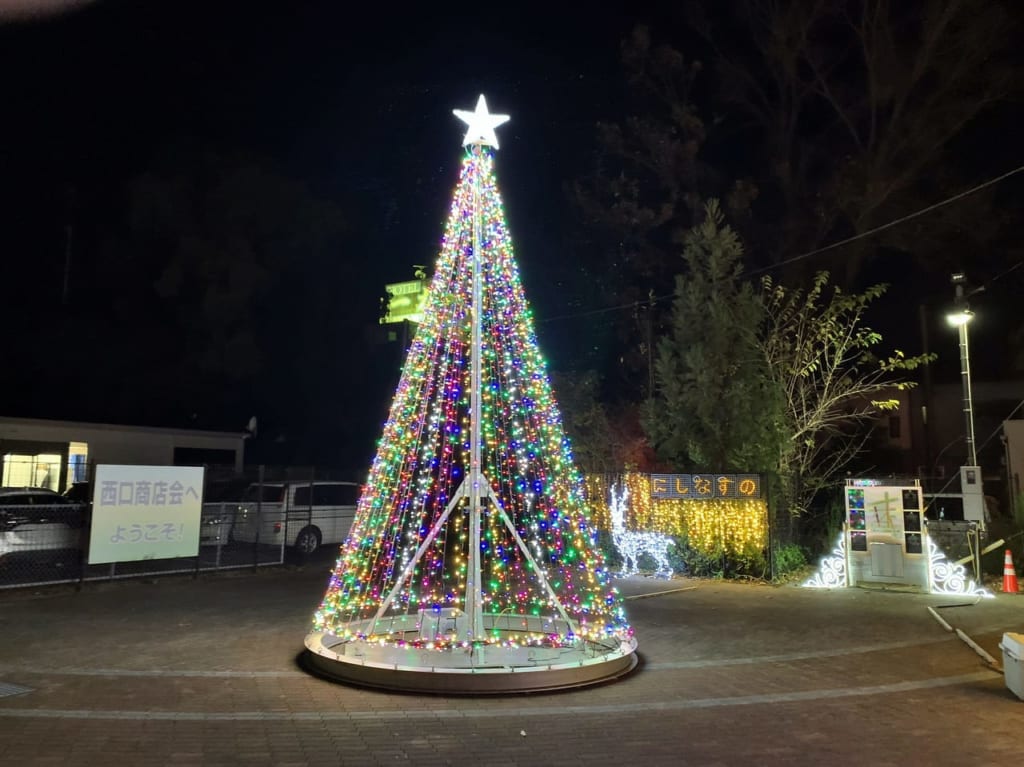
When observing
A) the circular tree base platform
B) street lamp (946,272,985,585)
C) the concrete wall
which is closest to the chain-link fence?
the concrete wall

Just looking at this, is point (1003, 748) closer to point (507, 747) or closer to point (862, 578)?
point (507, 747)

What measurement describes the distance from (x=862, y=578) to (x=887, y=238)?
35.8 feet

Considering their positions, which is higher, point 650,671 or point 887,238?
point 887,238

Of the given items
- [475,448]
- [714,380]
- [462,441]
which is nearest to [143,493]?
[462,441]

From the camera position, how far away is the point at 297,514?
15.9 metres

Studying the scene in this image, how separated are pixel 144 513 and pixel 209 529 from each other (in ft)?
6.55

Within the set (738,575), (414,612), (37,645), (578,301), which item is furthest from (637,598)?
(578,301)

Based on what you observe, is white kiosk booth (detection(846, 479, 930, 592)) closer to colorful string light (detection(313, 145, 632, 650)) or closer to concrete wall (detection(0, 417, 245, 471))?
colorful string light (detection(313, 145, 632, 650))

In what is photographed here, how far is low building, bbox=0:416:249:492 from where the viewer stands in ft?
63.0

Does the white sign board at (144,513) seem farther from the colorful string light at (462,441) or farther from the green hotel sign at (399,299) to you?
the green hotel sign at (399,299)

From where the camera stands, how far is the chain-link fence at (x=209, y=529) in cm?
1112

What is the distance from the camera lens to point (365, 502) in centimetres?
762

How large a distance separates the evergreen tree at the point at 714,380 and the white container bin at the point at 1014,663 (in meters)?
7.46

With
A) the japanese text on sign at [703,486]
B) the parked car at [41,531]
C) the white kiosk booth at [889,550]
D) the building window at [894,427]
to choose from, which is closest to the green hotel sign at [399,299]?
the japanese text on sign at [703,486]
